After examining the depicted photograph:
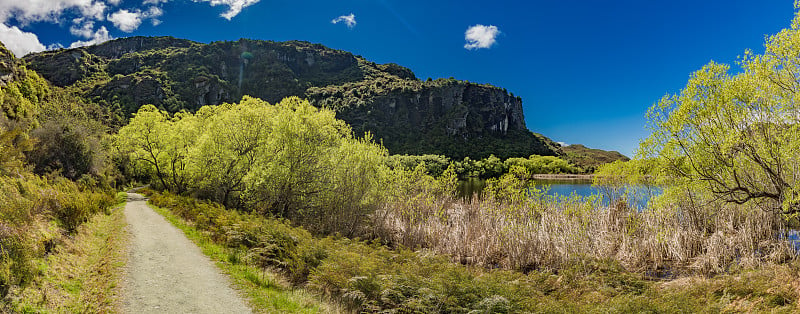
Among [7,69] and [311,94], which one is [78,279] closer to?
[7,69]

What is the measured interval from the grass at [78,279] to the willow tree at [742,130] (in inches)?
723

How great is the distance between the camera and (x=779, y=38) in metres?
11.8

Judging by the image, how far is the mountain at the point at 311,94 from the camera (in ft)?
422

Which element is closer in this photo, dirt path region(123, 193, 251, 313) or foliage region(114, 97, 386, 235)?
dirt path region(123, 193, 251, 313)

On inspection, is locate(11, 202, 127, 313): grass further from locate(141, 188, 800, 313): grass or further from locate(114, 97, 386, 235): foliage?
locate(114, 97, 386, 235): foliage

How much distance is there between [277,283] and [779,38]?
60.6 feet

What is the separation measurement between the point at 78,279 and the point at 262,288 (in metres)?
4.47

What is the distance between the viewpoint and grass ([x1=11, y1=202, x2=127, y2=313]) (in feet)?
23.7

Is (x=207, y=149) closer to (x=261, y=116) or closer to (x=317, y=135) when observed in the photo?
(x=261, y=116)

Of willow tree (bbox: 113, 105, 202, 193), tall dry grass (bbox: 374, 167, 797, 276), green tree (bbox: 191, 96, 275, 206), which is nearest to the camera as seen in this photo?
tall dry grass (bbox: 374, 167, 797, 276)

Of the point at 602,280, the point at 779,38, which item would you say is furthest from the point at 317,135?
the point at 779,38

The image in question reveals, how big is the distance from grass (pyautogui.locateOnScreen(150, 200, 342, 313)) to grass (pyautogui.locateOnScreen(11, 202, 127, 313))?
2.78m

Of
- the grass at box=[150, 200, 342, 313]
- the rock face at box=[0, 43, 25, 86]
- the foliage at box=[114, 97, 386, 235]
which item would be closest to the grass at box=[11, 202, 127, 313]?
the grass at box=[150, 200, 342, 313]

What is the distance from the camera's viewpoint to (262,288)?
10273 mm
